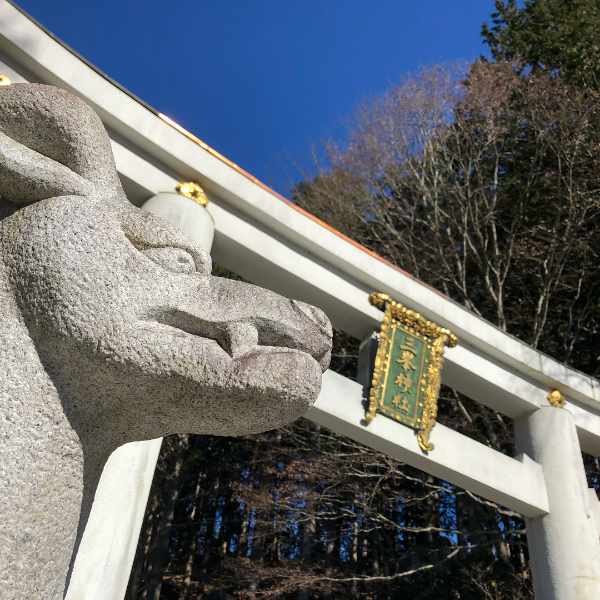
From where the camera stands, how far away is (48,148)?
47.1 inches

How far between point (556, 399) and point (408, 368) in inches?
60.3

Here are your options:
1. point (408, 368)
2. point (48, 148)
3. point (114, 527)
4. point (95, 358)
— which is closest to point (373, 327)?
point (408, 368)

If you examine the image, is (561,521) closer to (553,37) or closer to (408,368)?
(408,368)

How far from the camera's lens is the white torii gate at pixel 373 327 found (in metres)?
3.83

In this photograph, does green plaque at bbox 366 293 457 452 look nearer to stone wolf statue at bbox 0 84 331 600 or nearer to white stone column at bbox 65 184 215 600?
white stone column at bbox 65 184 215 600

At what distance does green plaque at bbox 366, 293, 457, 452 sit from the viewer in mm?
4320

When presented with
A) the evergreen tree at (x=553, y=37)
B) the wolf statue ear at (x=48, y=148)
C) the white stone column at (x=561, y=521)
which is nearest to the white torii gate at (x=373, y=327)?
the white stone column at (x=561, y=521)

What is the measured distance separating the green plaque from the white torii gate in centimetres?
9

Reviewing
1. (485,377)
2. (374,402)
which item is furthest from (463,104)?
(374,402)

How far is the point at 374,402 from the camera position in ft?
13.9

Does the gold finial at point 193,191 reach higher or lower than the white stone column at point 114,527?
higher

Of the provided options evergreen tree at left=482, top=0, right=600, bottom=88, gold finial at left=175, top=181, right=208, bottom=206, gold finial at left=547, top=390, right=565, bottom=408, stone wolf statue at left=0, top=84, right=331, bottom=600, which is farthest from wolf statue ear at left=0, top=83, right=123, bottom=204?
evergreen tree at left=482, top=0, right=600, bottom=88

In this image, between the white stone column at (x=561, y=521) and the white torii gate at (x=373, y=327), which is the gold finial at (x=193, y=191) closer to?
the white torii gate at (x=373, y=327)

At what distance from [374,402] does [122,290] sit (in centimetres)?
343
